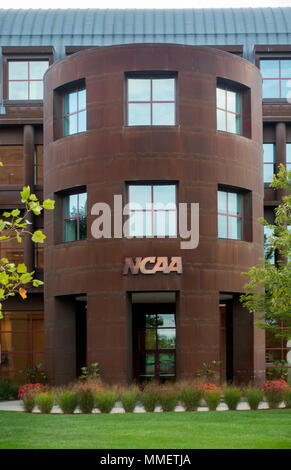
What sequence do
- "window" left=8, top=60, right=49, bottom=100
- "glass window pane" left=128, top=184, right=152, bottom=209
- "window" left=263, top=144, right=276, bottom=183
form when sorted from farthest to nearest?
"window" left=8, top=60, right=49, bottom=100 < "window" left=263, top=144, right=276, bottom=183 < "glass window pane" left=128, top=184, right=152, bottom=209

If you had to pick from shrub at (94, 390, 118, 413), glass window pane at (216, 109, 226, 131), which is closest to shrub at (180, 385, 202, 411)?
shrub at (94, 390, 118, 413)

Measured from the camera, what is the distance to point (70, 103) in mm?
37750

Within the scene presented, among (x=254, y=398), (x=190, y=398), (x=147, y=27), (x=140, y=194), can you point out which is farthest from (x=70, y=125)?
(x=254, y=398)

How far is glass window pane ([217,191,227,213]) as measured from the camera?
3631 centimetres

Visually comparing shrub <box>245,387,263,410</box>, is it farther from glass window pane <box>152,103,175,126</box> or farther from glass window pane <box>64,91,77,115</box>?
glass window pane <box>64,91,77,115</box>

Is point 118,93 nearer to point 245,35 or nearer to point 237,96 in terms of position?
point 237,96

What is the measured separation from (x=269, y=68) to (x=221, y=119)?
419 inches

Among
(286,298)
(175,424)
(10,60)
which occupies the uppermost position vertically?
(10,60)

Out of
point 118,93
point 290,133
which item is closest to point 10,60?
point 118,93

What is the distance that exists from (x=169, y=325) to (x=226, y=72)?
1285 cm

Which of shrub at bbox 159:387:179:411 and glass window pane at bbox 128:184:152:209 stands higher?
glass window pane at bbox 128:184:152:209

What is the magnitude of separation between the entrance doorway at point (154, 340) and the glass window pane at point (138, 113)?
9615mm

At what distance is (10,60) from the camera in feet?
152
